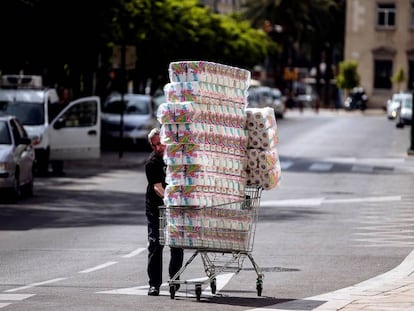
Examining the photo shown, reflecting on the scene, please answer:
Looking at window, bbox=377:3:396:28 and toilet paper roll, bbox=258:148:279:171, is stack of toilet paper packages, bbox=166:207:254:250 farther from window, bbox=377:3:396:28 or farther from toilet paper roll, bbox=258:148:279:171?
window, bbox=377:3:396:28

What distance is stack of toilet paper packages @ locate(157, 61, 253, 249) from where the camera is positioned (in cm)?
1380

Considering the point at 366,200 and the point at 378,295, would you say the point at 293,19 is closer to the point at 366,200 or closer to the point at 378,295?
the point at 366,200

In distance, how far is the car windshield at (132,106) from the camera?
4906cm

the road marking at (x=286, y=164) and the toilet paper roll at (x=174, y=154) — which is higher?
the toilet paper roll at (x=174, y=154)

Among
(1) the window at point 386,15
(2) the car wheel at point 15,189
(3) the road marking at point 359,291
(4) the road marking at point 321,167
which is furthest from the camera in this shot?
(1) the window at point 386,15

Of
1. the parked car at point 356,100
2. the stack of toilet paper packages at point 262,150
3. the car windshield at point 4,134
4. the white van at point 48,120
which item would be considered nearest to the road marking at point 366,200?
the car windshield at point 4,134

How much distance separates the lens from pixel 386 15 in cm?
11262

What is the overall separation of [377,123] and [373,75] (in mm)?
34780

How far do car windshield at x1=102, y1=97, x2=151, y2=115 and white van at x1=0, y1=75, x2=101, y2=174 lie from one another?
10436mm

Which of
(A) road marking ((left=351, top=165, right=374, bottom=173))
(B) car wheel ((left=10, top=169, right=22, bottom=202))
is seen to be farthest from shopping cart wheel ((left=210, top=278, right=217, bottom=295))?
(A) road marking ((left=351, top=165, right=374, bottom=173))

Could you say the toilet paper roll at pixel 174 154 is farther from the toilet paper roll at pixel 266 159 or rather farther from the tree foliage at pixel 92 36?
the tree foliage at pixel 92 36

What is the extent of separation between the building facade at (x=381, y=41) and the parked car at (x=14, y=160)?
A: 276 feet

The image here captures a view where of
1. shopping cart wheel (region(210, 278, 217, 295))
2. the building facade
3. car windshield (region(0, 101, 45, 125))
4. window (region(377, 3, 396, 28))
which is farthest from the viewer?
window (region(377, 3, 396, 28))

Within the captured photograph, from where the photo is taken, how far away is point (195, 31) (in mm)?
68312
